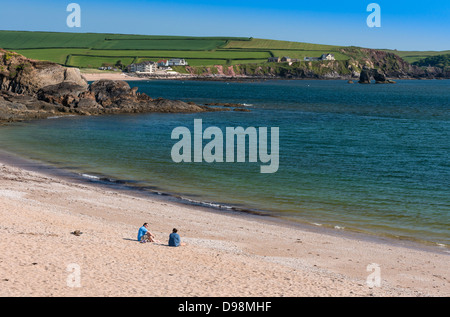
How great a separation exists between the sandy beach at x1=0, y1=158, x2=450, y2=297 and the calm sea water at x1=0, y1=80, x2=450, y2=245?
9.76ft

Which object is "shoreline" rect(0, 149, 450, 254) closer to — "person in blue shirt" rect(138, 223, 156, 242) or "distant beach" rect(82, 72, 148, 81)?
"person in blue shirt" rect(138, 223, 156, 242)

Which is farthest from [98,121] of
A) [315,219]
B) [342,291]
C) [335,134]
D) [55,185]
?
[342,291]

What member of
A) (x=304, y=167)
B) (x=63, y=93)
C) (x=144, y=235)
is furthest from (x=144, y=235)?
(x=63, y=93)

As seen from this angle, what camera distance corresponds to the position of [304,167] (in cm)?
3625

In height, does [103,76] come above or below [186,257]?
above

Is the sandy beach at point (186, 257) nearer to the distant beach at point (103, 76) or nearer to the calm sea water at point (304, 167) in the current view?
the calm sea water at point (304, 167)

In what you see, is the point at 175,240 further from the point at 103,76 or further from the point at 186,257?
the point at 103,76

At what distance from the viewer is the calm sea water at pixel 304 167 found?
25.2m

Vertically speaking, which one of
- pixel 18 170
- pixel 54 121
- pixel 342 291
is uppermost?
pixel 54 121

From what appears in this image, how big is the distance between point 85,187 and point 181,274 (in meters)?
15.4

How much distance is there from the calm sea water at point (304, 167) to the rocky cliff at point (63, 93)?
6.27 meters

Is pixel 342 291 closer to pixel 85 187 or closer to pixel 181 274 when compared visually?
pixel 181 274

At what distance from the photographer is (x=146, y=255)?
17125 millimetres

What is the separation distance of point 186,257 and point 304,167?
67.2 feet
